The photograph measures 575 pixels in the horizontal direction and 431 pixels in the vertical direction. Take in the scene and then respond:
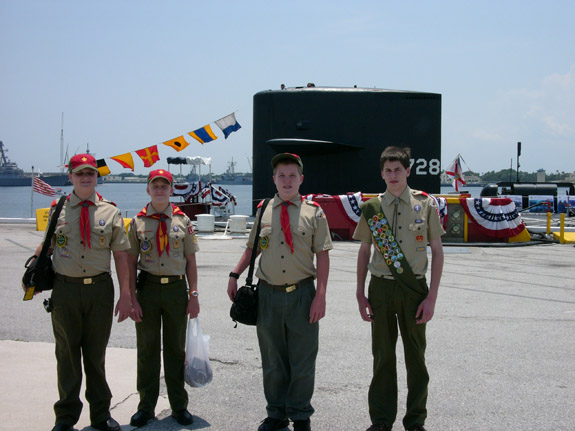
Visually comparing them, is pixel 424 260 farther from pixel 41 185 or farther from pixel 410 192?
pixel 41 185

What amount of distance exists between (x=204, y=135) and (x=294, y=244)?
13.6 meters

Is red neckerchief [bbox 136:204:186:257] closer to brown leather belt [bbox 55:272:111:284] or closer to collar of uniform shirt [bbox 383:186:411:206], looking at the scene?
brown leather belt [bbox 55:272:111:284]

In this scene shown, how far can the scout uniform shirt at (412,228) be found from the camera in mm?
3928

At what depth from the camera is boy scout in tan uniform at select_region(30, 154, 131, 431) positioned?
152 inches

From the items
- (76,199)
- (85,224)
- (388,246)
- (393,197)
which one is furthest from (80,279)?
(393,197)

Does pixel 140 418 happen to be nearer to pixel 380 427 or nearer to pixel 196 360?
pixel 196 360

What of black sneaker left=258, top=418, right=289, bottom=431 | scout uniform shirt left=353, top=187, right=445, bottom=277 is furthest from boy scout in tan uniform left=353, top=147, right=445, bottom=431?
black sneaker left=258, top=418, right=289, bottom=431

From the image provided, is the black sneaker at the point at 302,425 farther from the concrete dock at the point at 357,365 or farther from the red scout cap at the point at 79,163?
the red scout cap at the point at 79,163

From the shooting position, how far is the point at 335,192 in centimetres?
1584

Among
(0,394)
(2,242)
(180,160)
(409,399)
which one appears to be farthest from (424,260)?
(180,160)

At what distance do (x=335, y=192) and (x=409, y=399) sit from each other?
39.8 feet

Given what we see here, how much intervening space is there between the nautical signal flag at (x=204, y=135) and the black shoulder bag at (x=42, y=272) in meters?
13.3

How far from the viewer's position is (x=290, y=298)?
395cm

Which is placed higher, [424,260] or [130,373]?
[424,260]
